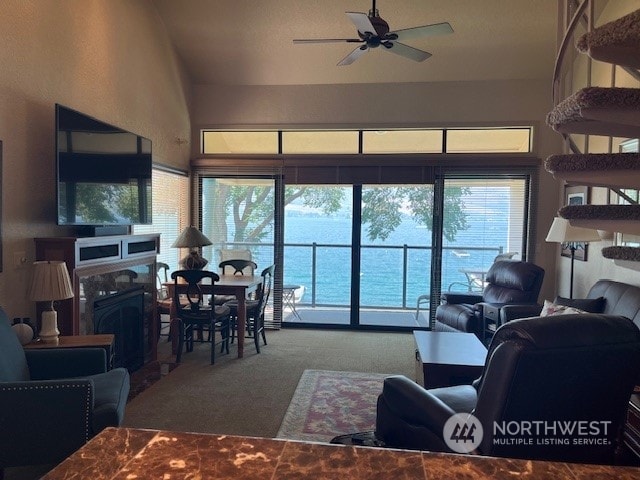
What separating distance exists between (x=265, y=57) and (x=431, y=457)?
5338 mm

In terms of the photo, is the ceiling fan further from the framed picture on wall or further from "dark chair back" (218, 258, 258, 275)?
"dark chair back" (218, 258, 258, 275)

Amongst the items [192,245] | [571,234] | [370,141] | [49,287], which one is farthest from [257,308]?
[571,234]

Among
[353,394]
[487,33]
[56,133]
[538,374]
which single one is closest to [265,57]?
[487,33]

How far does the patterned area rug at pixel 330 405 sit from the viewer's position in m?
3.05

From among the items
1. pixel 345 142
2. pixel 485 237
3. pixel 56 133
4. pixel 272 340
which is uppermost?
pixel 345 142

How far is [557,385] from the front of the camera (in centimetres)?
168

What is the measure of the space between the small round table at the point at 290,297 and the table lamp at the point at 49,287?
3.33 metres

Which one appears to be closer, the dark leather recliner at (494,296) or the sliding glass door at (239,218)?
the dark leather recliner at (494,296)

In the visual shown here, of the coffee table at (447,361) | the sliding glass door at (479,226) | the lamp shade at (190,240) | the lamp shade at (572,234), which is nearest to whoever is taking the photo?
the coffee table at (447,361)

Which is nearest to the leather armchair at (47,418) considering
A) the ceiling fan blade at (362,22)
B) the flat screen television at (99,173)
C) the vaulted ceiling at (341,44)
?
the flat screen television at (99,173)

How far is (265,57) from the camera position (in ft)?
18.1

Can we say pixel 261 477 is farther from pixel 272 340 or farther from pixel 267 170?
pixel 267 170

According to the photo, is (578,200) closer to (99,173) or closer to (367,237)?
(367,237)

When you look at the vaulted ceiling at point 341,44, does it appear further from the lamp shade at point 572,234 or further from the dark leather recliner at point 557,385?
the dark leather recliner at point 557,385
